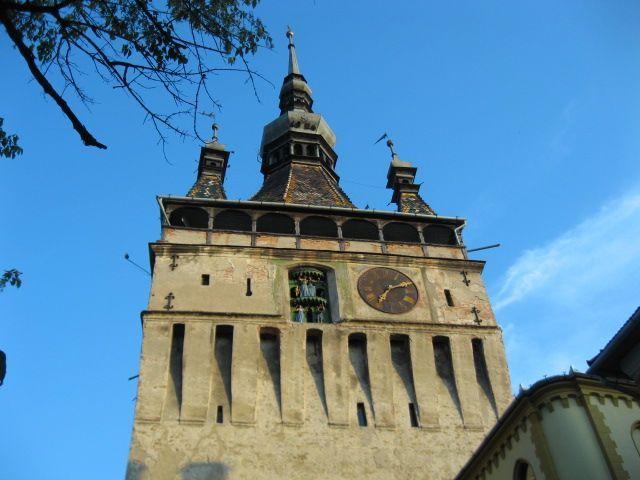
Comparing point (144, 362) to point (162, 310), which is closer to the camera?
point (144, 362)

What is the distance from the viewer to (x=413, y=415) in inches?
742

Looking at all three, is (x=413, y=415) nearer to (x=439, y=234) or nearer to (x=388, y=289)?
(x=388, y=289)

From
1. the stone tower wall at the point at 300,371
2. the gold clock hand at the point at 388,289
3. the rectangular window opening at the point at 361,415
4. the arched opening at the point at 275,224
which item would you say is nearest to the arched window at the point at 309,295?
the stone tower wall at the point at 300,371

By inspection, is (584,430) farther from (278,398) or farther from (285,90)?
(285,90)

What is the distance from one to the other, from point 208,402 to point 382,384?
4175 mm

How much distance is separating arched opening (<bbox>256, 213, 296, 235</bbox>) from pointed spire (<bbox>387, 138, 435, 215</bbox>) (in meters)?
4.62

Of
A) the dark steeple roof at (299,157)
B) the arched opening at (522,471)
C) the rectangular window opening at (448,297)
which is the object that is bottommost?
the arched opening at (522,471)

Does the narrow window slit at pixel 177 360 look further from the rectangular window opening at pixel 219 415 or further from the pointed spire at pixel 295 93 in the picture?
the pointed spire at pixel 295 93

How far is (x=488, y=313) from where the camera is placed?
21656 millimetres

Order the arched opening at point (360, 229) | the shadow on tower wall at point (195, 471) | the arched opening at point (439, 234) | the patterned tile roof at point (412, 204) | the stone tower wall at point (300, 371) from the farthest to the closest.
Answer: the patterned tile roof at point (412, 204)
the arched opening at point (439, 234)
the arched opening at point (360, 229)
the stone tower wall at point (300, 371)
the shadow on tower wall at point (195, 471)

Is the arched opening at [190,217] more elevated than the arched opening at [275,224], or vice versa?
the arched opening at [190,217]

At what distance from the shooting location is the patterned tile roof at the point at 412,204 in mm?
26431

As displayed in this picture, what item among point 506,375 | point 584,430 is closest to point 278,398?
point 506,375

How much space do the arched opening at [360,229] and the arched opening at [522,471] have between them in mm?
12275
